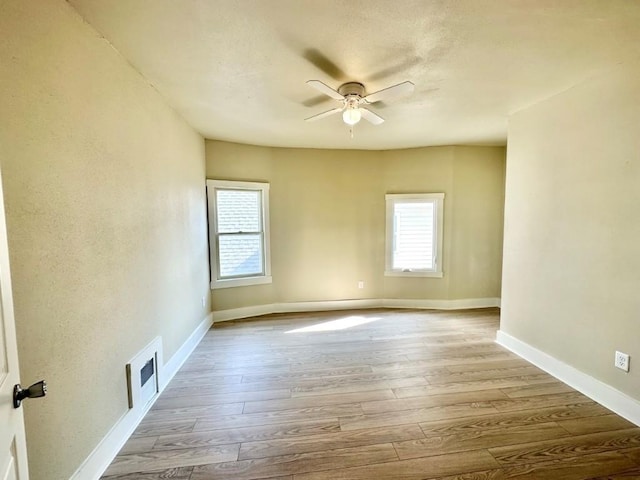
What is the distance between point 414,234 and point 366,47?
10.2ft

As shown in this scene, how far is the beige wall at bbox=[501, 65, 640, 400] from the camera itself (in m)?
1.97

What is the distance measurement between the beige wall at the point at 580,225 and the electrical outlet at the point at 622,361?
37mm

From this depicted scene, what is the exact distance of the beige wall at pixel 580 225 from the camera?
6.45ft

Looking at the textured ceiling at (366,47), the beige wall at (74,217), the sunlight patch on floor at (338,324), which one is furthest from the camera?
the sunlight patch on floor at (338,324)

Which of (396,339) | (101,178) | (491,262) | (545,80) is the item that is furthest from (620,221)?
(101,178)

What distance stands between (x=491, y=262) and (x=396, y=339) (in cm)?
228

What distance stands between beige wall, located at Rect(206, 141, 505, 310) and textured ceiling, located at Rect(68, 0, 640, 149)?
151 cm

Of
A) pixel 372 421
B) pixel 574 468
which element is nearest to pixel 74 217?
pixel 372 421

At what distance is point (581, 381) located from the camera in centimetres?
229

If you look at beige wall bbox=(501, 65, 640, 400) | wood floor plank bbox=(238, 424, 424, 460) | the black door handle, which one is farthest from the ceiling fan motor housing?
wood floor plank bbox=(238, 424, 424, 460)

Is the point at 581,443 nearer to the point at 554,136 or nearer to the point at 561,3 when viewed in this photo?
the point at 554,136

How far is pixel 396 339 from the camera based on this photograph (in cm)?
332

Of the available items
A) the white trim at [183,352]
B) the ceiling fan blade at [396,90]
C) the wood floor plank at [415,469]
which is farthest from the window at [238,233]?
the wood floor plank at [415,469]

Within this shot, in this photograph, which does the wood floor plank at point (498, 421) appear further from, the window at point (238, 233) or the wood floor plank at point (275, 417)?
the window at point (238, 233)
